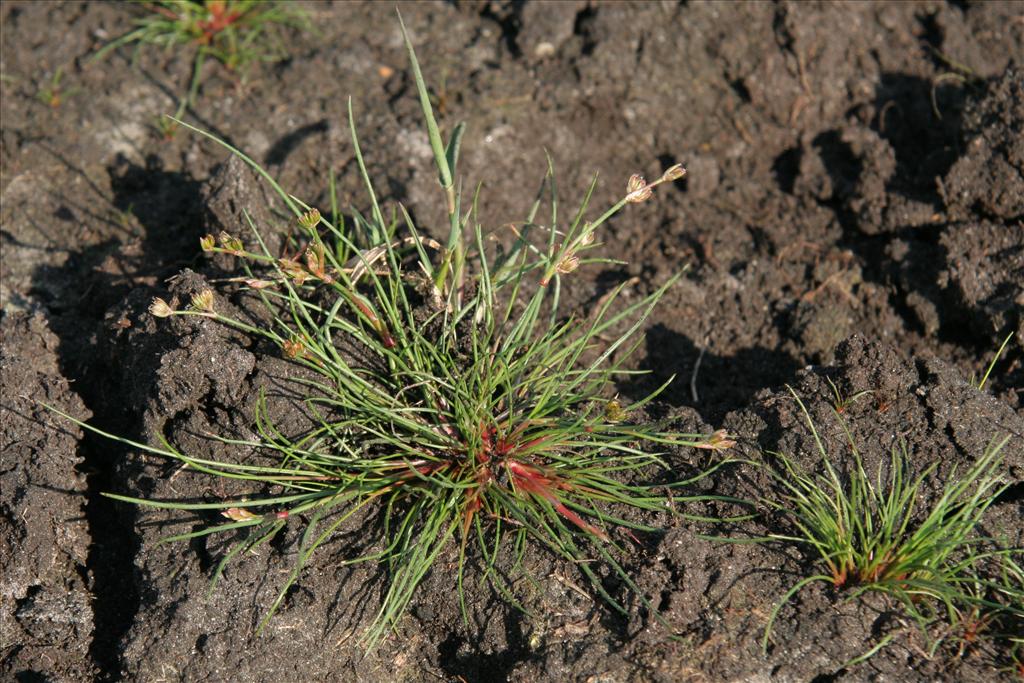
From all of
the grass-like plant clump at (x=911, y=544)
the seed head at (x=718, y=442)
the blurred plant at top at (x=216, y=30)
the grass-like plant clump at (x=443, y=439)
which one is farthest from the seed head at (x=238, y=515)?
the blurred plant at top at (x=216, y=30)

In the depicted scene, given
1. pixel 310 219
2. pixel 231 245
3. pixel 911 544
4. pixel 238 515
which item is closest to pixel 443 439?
pixel 238 515

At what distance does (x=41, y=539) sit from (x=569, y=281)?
1.87 meters

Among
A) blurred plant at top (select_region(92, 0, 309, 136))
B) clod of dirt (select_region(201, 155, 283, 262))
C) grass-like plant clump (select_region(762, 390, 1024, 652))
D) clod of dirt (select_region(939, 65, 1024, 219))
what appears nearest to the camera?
grass-like plant clump (select_region(762, 390, 1024, 652))

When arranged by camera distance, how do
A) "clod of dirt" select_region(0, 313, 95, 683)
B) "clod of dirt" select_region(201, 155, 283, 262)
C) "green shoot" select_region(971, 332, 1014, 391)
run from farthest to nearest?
"clod of dirt" select_region(201, 155, 283, 262) < "green shoot" select_region(971, 332, 1014, 391) < "clod of dirt" select_region(0, 313, 95, 683)

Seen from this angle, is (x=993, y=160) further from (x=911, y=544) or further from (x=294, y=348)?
(x=294, y=348)

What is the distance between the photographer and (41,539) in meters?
2.59

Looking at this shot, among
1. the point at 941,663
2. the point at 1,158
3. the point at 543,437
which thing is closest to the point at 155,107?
the point at 1,158

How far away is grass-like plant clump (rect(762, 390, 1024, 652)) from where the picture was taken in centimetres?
230

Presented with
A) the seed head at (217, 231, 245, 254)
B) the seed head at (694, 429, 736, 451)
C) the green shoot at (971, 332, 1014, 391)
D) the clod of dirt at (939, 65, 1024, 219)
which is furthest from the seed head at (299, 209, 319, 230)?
the clod of dirt at (939, 65, 1024, 219)

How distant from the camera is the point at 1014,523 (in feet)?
8.16

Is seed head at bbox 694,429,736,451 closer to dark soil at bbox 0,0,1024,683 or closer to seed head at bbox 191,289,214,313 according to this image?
dark soil at bbox 0,0,1024,683

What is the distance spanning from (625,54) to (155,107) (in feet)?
6.23

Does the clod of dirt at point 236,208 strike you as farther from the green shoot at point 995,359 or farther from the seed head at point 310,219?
the green shoot at point 995,359

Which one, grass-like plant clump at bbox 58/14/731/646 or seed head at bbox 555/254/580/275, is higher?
seed head at bbox 555/254/580/275
